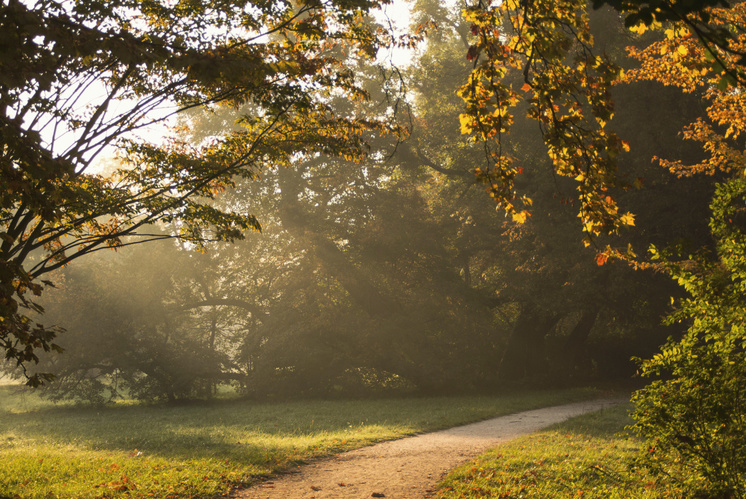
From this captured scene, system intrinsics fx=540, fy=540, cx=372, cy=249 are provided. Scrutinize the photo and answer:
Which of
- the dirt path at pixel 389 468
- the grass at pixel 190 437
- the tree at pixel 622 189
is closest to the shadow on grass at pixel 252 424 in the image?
the grass at pixel 190 437

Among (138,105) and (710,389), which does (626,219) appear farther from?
(138,105)

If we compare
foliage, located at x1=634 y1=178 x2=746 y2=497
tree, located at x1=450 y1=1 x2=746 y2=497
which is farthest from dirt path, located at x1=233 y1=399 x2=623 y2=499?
tree, located at x1=450 y1=1 x2=746 y2=497

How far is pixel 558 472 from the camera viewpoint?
22.9 feet

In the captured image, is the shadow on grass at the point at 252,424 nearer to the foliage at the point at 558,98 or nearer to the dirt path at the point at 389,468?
the dirt path at the point at 389,468

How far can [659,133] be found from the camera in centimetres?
1700

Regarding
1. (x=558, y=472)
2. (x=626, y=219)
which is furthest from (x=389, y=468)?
(x=626, y=219)

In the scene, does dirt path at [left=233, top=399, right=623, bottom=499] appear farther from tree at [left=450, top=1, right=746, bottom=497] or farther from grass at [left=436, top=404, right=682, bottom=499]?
tree at [left=450, top=1, right=746, bottom=497]

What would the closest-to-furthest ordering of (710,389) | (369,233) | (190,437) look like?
(710,389)
(190,437)
(369,233)

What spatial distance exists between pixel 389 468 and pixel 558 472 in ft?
7.60

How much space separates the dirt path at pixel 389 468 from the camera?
6535mm

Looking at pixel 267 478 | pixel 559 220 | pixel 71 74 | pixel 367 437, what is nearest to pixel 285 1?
pixel 71 74

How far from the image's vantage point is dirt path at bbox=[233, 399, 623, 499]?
6535 millimetres

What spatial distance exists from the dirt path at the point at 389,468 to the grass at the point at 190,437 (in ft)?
1.61

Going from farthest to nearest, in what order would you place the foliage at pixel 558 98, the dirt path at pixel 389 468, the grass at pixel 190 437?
1. the grass at pixel 190 437
2. the dirt path at pixel 389 468
3. the foliage at pixel 558 98
